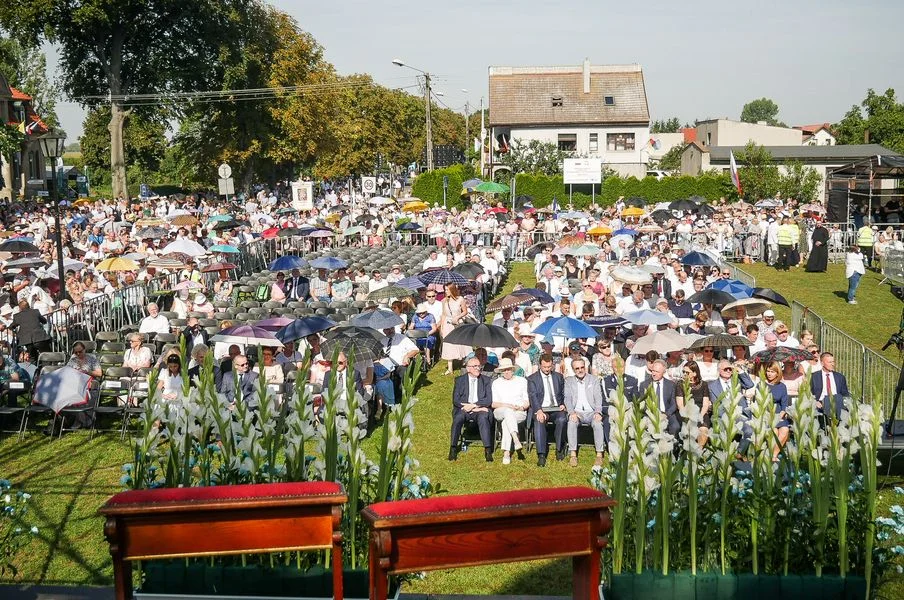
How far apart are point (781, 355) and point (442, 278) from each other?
8.42 metres

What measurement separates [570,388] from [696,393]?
1510mm

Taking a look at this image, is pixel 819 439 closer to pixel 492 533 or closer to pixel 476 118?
pixel 492 533

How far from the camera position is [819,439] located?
7.88 metres

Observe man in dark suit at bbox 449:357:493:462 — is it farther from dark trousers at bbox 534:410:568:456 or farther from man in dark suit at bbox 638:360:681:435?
man in dark suit at bbox 638:360:681:435

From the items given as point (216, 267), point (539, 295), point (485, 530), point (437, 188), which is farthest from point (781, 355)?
point (437, 188)

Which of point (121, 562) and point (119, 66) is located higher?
point (119, 66)

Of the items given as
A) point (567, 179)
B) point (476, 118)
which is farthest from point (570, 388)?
point (476, 118)

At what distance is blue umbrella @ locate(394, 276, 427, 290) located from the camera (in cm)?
2039

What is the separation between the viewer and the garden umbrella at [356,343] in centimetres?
1362

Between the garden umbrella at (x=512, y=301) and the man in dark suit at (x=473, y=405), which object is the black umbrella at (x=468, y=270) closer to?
the garden umbrella at (x=512, y=301)

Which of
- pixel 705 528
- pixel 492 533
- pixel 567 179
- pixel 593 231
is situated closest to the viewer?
pixel 492 533

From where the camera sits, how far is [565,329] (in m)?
14.7

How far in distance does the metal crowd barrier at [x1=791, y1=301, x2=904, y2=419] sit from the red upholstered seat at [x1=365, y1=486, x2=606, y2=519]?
23.5 feet

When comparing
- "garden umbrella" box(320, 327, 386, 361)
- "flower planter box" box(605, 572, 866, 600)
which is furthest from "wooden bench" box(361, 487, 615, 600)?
"garden umbrella" box(320, 327, 386, 361)
